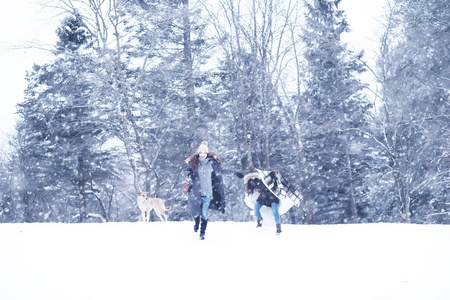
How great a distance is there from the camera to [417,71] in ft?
52.3

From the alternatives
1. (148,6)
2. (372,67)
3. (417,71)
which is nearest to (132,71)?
(148,6)

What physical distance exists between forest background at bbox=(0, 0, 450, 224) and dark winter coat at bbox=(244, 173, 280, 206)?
4.92 metres

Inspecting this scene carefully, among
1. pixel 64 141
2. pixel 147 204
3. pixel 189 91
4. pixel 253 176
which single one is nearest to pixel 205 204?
pixel 253 176

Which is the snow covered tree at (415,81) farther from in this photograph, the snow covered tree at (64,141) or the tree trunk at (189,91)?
the snow covered tree at (64,141)

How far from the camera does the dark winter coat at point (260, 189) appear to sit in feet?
26.1

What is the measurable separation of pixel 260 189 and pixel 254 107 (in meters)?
12.2

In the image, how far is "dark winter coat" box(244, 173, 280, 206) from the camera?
7.96m

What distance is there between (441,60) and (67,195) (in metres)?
25.3

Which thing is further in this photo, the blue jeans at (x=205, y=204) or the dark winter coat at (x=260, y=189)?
the dark winter coat at (x=260, y=189)

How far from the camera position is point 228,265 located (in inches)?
192

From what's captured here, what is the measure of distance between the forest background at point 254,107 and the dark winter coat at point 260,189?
16.1 ft

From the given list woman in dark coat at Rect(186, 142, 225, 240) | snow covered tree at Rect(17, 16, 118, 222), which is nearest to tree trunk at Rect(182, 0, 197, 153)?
snow covered tree at Rect(17, 16, 118, 222)

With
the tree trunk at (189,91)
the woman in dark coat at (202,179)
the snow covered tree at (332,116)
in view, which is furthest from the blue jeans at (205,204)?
the snow covered tree at (332,116)

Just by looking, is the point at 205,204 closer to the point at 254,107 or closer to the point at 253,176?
the point at 253,176
